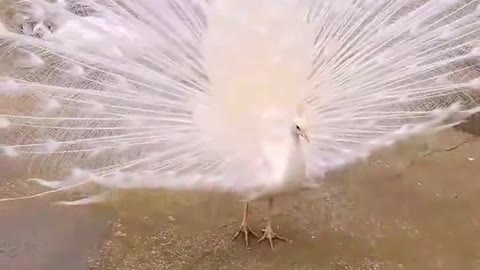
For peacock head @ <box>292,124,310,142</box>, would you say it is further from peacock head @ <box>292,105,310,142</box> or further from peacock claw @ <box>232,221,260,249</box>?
peacock claw @ <box>232,221,260,249</box>

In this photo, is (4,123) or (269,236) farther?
(269,236)

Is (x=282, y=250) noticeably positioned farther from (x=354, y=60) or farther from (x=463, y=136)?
(x=463, y=136)

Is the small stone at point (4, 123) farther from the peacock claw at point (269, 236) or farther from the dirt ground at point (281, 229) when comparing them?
the peacock claw at point (269, 236)

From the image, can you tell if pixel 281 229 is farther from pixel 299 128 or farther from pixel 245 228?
pixel 299 128

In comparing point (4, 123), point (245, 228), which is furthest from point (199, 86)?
point (4, 123)

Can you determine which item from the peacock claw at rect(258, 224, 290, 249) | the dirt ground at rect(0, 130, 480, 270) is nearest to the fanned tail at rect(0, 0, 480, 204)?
the dirt ground at rect(0, 130, 480, 270)
